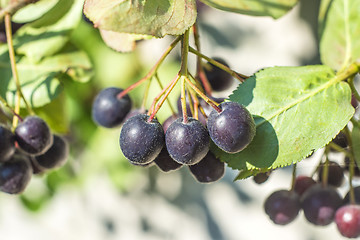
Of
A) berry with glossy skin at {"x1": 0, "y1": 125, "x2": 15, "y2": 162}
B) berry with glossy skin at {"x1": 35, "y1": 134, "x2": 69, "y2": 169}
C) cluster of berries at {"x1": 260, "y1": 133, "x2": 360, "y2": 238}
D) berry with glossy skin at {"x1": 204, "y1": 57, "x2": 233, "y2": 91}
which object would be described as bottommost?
berry with glossy skin at {"x1": 35, "y1": 134, "x2": 69, "y2": 169}

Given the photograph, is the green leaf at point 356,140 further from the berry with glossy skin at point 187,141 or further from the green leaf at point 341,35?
the berry with glossy skin at point 187,141

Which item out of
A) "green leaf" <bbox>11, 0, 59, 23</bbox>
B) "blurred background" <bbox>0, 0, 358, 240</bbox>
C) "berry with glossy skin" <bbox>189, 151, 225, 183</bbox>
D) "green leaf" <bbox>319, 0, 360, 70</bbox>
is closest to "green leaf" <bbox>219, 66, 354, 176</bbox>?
"berry with glossy skin" <bbox>189, 151, 225, 183</bbox>

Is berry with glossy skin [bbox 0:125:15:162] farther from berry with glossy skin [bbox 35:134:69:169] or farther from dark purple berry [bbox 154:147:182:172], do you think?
dark purple berry [bbox 154:147:182:172]

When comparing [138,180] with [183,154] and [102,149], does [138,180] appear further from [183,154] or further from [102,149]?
[183,154]

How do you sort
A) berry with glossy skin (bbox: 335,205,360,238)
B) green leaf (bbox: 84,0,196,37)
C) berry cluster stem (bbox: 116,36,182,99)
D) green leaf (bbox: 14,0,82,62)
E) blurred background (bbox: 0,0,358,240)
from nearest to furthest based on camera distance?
1. green leaf (bbox: 84,0,196,37)
2. berry cluster stem (bbox: 116,36,182,99)
3. berry with glossy skin (bbox: 335,205,360,238)
4. green leaf (bbox: 14,0,82,62)
5. blurred background (bbox: 0,0,358,240)

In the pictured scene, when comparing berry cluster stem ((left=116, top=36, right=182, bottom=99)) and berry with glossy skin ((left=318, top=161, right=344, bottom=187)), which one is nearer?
berry cluster stem ((left=116, top=36, right=182, bottom=99))

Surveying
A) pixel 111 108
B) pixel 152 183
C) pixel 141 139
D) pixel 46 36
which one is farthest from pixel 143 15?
pixel 152 183

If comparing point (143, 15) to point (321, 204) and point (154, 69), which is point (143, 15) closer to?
point (154, 69)
